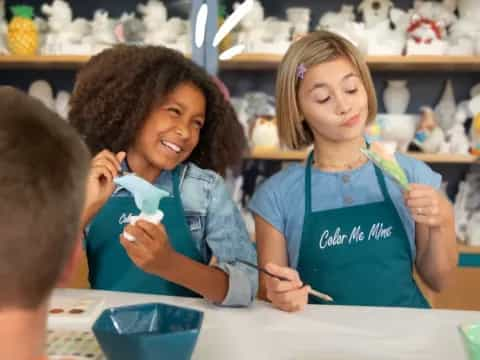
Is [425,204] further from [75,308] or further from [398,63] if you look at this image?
[398,63]

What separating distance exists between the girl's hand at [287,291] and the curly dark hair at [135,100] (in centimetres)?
46

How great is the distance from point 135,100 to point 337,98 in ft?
1.42

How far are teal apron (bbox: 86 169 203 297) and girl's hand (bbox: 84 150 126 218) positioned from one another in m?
0.08

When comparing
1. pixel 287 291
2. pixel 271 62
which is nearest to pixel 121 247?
pixel 287 291

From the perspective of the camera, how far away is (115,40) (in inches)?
101

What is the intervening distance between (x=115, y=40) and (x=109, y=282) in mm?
1567

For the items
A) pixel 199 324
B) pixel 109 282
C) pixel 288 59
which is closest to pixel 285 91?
pixel 288 59

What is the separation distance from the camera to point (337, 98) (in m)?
1.27

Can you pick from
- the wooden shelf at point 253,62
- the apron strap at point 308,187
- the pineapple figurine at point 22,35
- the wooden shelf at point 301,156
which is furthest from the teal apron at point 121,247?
the pineapple figurine at point 22,35

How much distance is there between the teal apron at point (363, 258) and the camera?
4.21ft

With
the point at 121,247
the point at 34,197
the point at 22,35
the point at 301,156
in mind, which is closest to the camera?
the point at 34,197

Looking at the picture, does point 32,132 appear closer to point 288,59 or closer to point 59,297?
point 59,297

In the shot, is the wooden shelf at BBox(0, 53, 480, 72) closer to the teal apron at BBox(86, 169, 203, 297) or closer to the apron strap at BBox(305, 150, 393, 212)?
the apron strap at BBox(305, 150, 393, 212)

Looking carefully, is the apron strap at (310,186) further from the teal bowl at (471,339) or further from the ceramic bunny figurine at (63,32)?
the ceramic bunny figurine at (63,32)
